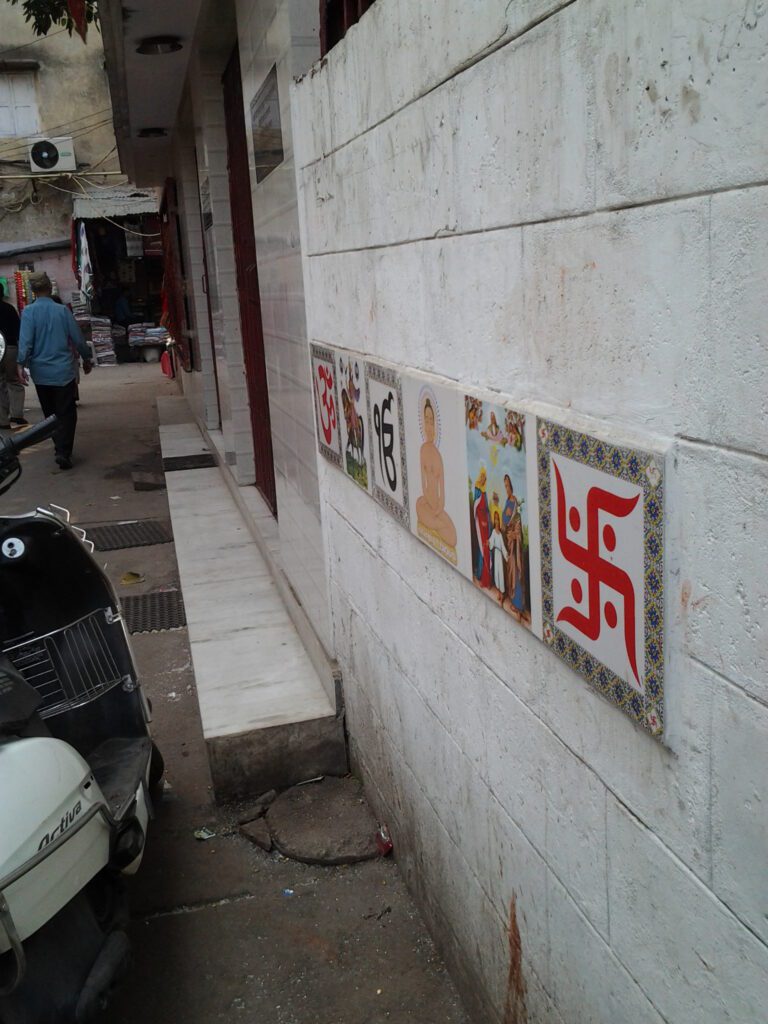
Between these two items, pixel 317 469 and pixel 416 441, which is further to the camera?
pixel 317 469

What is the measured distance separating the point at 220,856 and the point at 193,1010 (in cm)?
73

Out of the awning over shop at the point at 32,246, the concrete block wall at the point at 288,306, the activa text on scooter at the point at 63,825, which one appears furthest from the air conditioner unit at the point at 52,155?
the activa text on scooter at the point at 63,825

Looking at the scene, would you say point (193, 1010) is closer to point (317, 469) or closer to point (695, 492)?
point (317, 469)

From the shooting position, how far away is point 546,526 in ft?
5.94

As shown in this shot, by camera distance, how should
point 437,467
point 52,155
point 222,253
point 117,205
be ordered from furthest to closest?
point 52,155 < point 117,205 < point 222,253 < point 437,467

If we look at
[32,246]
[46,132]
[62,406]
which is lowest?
[62,406]

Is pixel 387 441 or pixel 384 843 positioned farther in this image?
pixel 384 843

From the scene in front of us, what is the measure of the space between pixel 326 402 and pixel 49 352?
7464 millimetres

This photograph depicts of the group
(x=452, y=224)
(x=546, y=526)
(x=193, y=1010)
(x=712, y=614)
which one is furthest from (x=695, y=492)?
(x=193, y=1010)

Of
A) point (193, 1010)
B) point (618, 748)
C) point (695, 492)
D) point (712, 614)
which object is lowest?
point (193, 1010)

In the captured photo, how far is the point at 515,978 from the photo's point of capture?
90.4 inches

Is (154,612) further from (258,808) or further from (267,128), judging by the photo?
(267,128)

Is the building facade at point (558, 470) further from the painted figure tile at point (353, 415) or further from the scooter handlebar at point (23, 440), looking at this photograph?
the scooter handlebar at point (23, 440)

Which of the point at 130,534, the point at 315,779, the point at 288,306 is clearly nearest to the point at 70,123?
the point at 130,534
